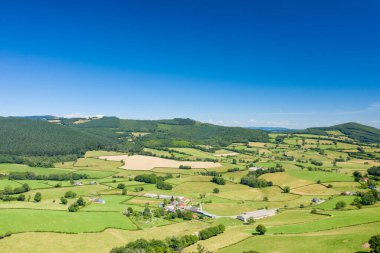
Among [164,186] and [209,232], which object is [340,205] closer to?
[209,232]

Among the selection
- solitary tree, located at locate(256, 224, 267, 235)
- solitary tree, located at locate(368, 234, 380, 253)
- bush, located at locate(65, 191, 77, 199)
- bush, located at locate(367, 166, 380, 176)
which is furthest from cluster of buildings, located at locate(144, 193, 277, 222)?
bush, located at locate(367, 166, 380, 176)

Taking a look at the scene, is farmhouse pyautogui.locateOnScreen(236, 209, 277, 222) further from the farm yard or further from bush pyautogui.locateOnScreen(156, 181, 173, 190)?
bush pyautogui.locateOnScreen(156, 181, 173, 190)

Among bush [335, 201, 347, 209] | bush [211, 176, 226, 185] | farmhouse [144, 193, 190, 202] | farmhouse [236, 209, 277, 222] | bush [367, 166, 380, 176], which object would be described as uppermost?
bush [367, 166, 380, 176]

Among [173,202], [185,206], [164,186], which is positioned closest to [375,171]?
[164,186]

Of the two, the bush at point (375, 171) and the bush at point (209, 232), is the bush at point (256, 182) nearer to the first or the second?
the bush at point (375, 171)

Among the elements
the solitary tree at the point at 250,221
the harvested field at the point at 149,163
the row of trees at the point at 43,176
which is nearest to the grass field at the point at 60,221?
the solitary tree at the point at 250,221
